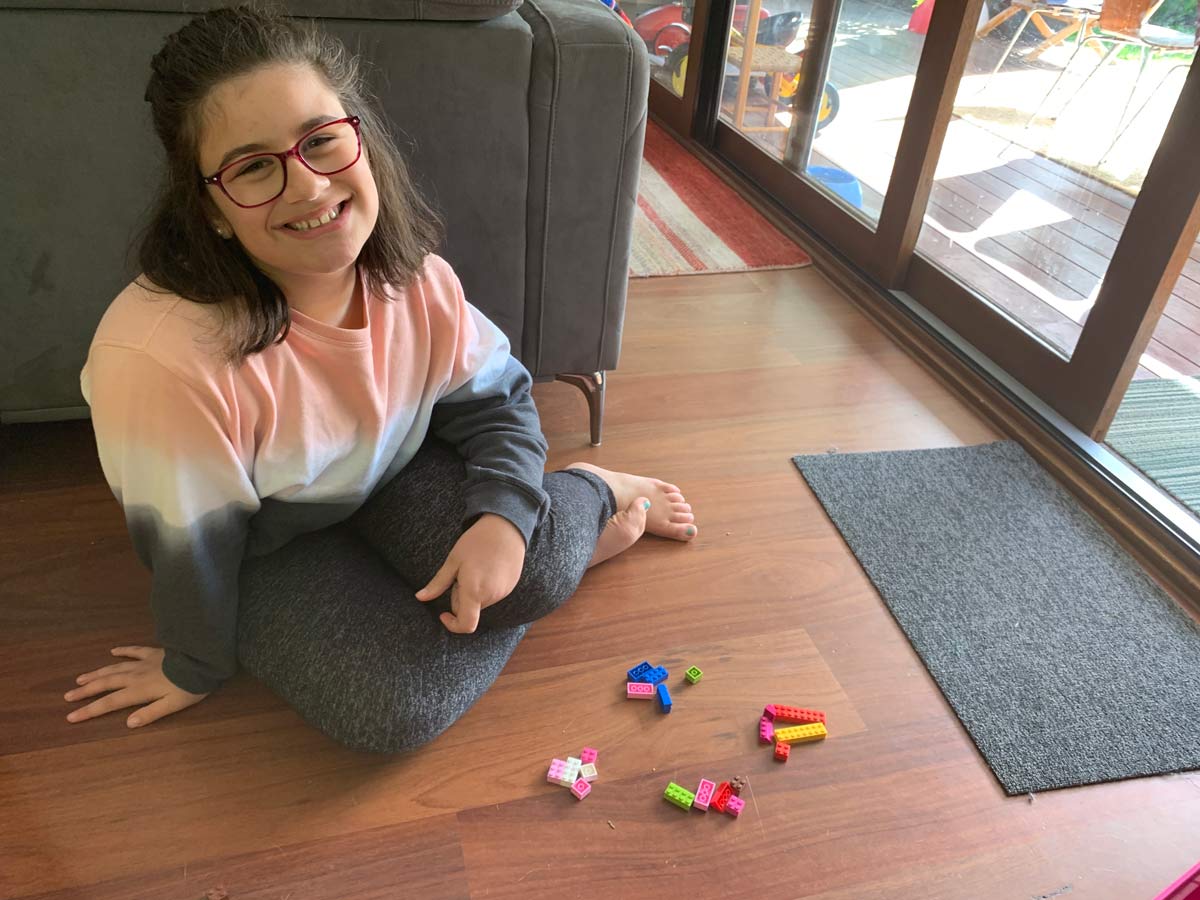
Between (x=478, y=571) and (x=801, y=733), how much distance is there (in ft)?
1.42

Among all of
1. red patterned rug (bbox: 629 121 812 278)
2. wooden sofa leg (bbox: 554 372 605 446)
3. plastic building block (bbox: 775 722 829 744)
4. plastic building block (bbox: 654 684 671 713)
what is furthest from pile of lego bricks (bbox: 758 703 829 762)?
red patterned rug (bbox: 629 121 812 278)

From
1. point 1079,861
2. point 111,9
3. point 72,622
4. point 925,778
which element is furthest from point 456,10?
point 1079,861

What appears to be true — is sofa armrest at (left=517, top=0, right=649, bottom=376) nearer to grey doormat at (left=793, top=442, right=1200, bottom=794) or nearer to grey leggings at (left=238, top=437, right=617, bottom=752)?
grey leggings at (left=238, top=437, right=617, bottom=752)

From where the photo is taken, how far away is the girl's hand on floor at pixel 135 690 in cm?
102

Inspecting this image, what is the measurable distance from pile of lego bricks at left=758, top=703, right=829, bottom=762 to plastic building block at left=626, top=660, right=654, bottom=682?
5.9 inches

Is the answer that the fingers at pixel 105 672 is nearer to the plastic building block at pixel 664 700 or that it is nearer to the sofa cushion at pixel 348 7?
the plastic building block at pixel 664 700

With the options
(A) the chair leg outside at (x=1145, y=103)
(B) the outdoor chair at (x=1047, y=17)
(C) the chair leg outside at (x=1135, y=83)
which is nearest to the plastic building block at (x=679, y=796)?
(A) the chair leg outside at (x=1145, y=103)

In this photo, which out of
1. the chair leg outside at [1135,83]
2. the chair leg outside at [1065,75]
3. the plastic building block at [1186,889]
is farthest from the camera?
the chair leg outside at [1065,75]

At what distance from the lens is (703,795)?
983 mm

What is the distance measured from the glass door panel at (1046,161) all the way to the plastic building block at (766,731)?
38.7 inches

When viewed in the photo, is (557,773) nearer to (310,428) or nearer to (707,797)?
(707,797)

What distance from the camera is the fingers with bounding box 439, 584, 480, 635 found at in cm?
98

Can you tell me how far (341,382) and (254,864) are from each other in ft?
1.64

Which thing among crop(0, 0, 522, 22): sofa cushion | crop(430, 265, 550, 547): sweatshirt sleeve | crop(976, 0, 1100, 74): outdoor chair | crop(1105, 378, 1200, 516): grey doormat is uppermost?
crop(0, 0, 522, 22): sofa cushion
